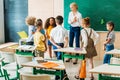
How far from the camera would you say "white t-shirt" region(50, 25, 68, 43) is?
6.44 metres

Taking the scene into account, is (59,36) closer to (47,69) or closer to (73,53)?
(73,53)

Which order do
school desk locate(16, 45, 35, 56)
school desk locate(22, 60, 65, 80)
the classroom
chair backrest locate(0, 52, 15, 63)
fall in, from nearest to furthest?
school desk locate(22, 60, 65, 80) < the classroom < chair backrest locate(0, 52, 15, 63) < school desk locate(16, 45, 35, 56)

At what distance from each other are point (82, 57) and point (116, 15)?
2936mm

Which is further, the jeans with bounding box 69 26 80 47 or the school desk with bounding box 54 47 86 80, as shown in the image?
the jeans with bounding box 69 26 80 47

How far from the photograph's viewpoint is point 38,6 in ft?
30.2

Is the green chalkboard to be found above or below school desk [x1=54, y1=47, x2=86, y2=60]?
above

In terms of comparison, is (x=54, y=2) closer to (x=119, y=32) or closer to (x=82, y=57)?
(x=119, y=32)

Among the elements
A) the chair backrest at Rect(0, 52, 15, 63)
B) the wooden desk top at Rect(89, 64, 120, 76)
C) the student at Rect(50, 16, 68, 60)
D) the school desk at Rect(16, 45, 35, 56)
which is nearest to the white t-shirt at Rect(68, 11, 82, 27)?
the student at Rect(50, 16, 68, 60)

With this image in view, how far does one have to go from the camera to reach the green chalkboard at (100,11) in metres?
8.28

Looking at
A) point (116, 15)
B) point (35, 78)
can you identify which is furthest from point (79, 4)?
point (35, 78)

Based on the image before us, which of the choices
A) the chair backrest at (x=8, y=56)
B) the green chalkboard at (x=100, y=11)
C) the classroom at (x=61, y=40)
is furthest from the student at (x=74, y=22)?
the chair backrest at (x=8, y=56)

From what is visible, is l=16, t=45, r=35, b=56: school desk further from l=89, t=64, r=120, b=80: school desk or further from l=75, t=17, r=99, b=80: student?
l=89, t=64, r=120, b=80: school desk

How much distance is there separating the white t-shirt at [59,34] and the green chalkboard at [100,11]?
2230mm

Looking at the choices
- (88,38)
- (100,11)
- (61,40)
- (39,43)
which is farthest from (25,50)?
(100,11)
